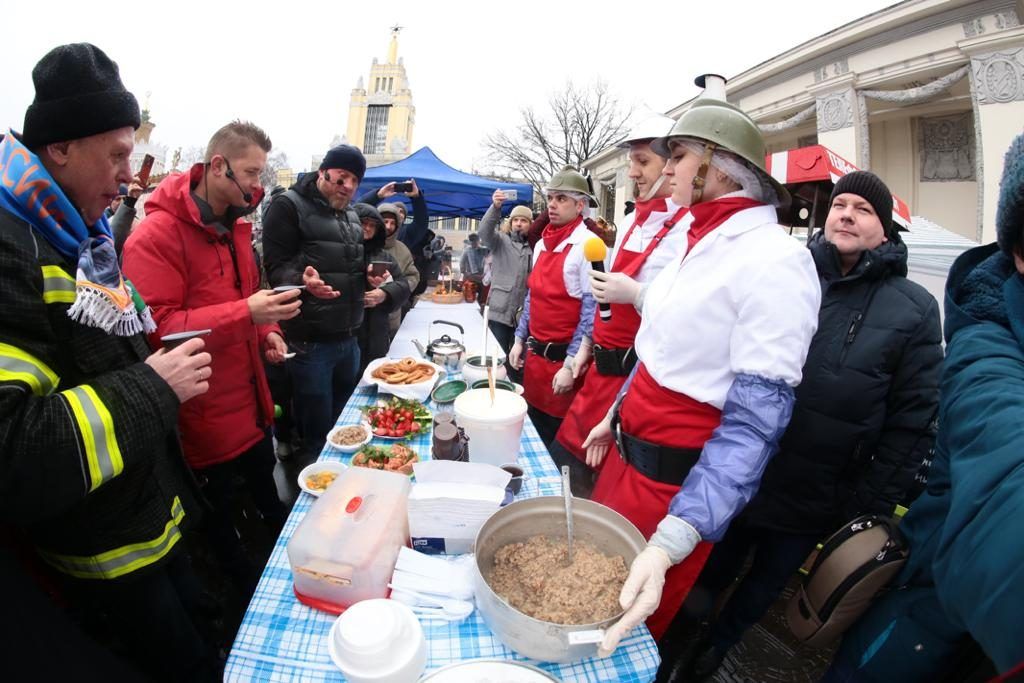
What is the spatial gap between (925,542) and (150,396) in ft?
8.08

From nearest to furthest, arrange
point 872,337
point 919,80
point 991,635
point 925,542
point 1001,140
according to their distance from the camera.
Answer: point 991,635 < point 925,542 < point 872,337 < point 1001,140 < point 919,80

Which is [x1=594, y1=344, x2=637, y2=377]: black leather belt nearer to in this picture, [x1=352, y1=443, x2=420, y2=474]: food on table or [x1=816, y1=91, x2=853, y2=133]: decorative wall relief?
[x1=352, y1=443, x2=420, y2=474]: food on table

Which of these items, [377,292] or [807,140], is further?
[807,140]

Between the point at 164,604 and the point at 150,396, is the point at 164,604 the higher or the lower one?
the lower one

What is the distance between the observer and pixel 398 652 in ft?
3.17

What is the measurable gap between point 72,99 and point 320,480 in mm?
1453

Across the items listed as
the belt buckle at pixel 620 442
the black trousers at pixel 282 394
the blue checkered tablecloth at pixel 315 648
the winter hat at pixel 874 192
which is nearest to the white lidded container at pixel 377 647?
the blue checkered tablecloth at pixel 315 648

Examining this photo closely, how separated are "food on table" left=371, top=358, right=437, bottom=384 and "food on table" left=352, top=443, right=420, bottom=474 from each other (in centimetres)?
72

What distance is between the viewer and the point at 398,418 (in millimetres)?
2287

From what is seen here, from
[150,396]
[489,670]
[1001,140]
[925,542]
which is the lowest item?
[925,542]

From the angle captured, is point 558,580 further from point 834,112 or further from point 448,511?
point 834,112

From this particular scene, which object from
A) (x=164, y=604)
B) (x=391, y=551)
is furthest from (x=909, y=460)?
(x=164, y=604)

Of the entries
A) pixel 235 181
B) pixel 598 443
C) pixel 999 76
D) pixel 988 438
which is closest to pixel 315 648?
pixel 598 443

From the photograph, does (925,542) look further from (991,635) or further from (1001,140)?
(1001,140)
